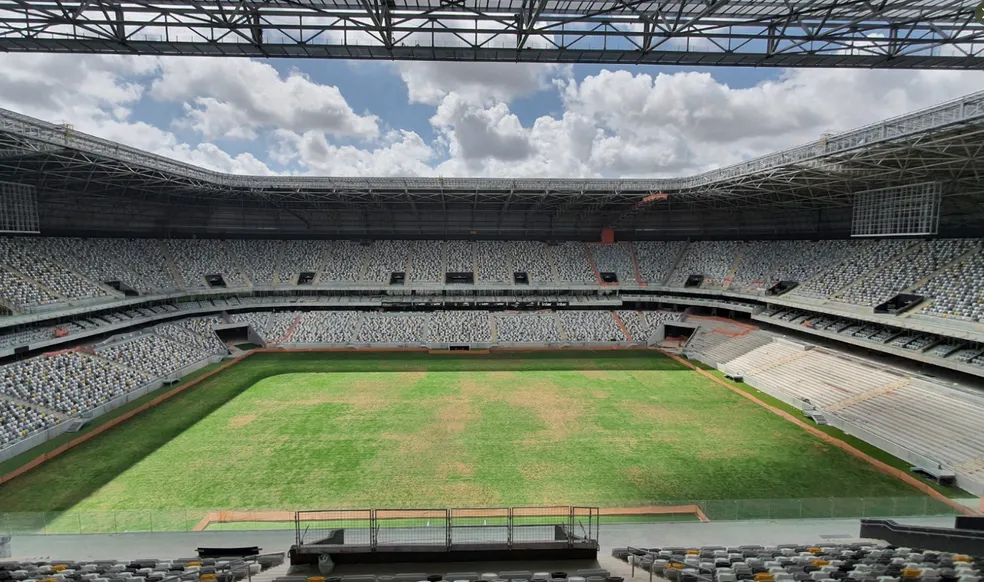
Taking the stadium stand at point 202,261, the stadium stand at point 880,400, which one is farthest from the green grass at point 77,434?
the stadium stand at point 880,400

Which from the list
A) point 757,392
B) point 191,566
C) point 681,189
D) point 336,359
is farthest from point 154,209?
point 757,392

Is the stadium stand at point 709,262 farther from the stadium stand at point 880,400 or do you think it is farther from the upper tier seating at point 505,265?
the stadium stand at point 880,400

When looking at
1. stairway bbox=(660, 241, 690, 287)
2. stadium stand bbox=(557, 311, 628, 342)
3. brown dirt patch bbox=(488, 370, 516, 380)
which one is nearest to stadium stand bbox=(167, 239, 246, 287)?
brown dirt patch bbox=(488, 370, 516, 380)

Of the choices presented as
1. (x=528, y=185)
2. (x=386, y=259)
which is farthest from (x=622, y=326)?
(x=386, y=259)

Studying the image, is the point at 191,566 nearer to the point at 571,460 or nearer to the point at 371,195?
the point at 571,460

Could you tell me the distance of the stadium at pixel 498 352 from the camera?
10680mm

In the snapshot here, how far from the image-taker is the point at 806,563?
28.8 feet

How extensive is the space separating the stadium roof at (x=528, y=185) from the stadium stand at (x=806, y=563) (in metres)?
17.6

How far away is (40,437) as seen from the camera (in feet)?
61.1

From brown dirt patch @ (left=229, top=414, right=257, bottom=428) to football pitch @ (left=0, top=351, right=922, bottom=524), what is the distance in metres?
0.09

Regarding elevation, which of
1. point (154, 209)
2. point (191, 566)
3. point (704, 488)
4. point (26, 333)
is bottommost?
point (704, 488)

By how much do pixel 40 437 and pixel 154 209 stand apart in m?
27.9

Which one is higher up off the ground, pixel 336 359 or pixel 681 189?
pixel 681 189

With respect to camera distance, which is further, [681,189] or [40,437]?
[681,189]
